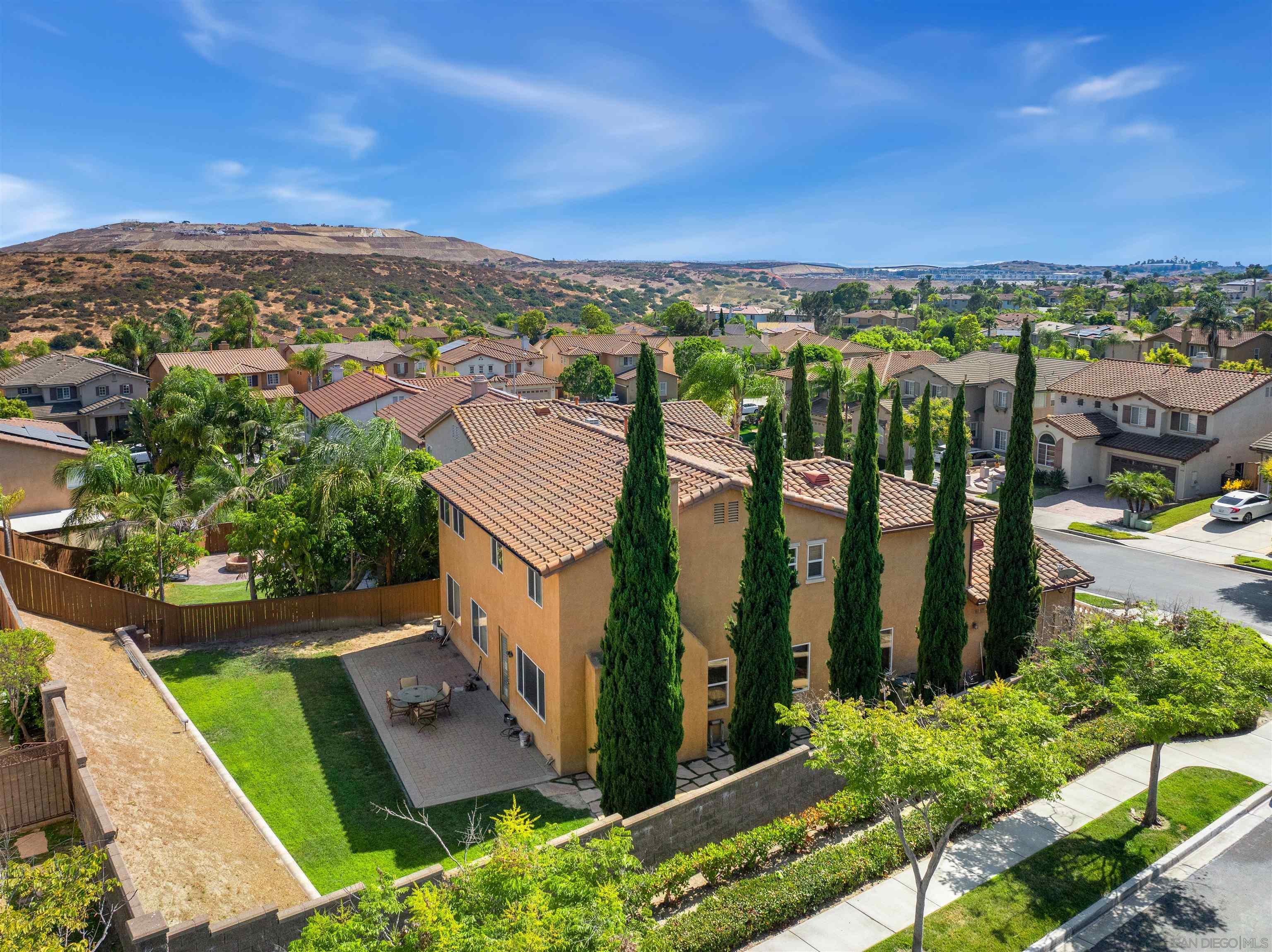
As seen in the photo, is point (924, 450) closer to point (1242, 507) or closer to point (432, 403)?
point (1242, 507)

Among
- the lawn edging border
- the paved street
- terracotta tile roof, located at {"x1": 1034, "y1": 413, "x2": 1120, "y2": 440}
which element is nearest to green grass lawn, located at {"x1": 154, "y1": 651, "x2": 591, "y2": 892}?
the lawn edging border

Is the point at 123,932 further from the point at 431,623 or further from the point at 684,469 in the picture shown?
the point at 431,623

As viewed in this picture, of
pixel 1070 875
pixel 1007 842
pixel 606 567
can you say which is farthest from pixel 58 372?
pixel 1070 875

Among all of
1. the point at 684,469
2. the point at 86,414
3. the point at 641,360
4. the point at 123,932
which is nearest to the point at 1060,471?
the point at 684,469

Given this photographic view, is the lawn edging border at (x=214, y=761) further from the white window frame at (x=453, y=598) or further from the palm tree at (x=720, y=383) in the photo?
the palm tree at (x=720, y=383)

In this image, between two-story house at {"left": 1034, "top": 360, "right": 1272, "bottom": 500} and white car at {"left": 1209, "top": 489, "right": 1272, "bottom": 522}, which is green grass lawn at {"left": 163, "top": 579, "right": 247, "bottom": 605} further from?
white car at {"left": 1209, "top": 489, "right": 1272, "bottom": 522}
